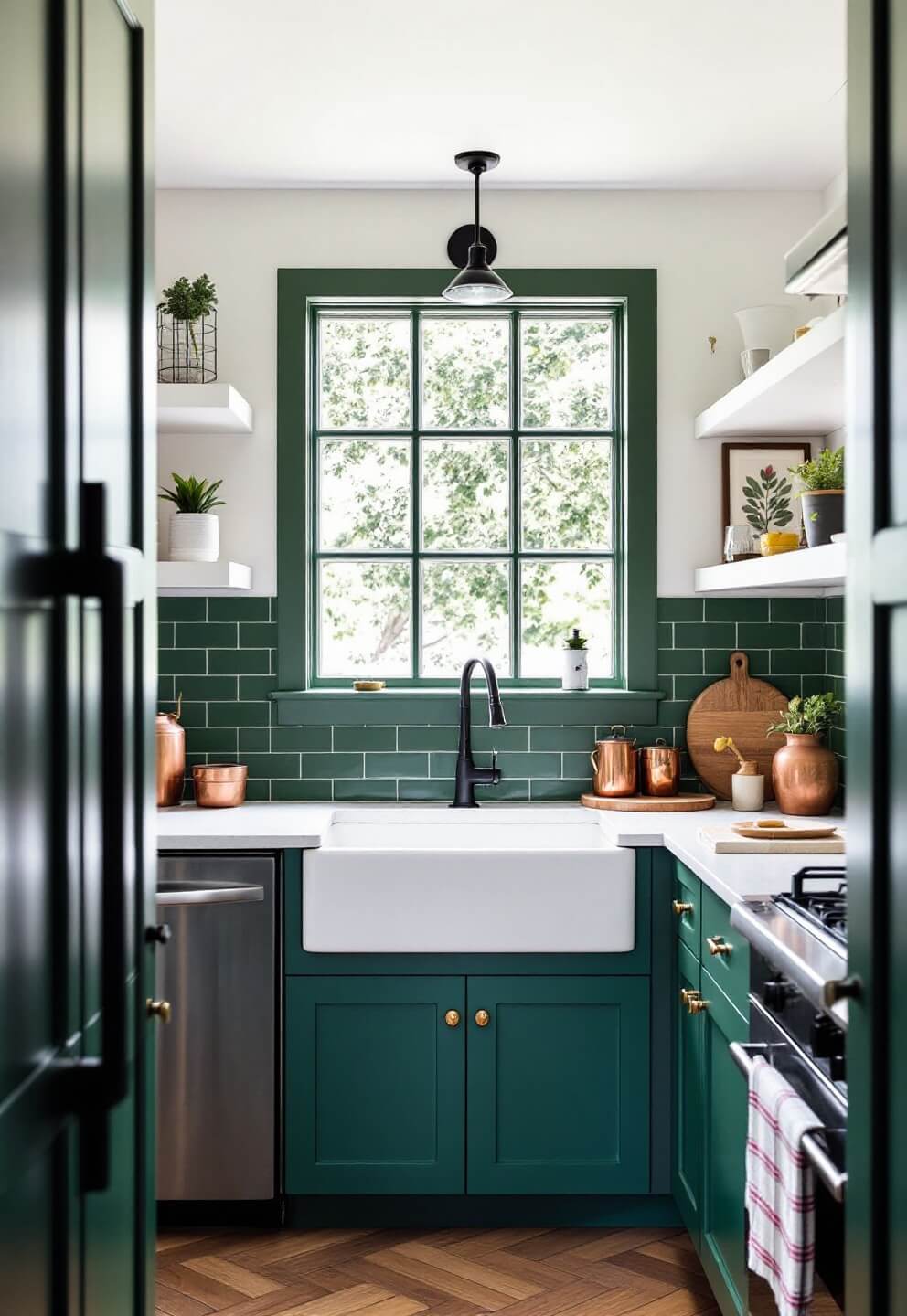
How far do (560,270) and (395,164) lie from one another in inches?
23.1

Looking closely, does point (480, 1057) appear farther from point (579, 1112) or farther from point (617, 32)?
point (617, 32)

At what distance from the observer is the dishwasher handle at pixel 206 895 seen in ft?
9.67

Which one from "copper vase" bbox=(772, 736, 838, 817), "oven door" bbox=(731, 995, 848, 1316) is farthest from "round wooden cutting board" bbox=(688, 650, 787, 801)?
"oven door" bbox=(731, 995, 848, 1316)

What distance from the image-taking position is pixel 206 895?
2.95m

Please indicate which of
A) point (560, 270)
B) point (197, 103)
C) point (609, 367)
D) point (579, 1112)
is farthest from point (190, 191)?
point (579, 1112)

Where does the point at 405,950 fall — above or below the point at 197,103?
below

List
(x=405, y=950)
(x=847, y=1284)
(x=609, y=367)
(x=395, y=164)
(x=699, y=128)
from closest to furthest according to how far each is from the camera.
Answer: (x=847, y=1284) < (x=405, y=950) < (x=699, y=128) < (x=395, y=164) < (x=609, y=367)

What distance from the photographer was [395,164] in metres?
3.50

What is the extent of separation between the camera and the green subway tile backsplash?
3711 millimetres

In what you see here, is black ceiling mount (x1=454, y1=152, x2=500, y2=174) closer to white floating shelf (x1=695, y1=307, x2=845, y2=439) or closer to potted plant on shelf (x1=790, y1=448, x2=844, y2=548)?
white floating shelf (x1=695, y1=307, x2=845, y2=439)

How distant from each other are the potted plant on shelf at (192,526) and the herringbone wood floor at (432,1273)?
1.79m

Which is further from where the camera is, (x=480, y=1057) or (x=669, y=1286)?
(x=480, y=1057)

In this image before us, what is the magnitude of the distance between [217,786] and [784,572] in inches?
67.3

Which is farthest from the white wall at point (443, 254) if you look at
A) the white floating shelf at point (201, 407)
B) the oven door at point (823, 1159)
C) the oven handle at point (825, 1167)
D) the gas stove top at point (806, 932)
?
the oven handle at point (825, 1167)
